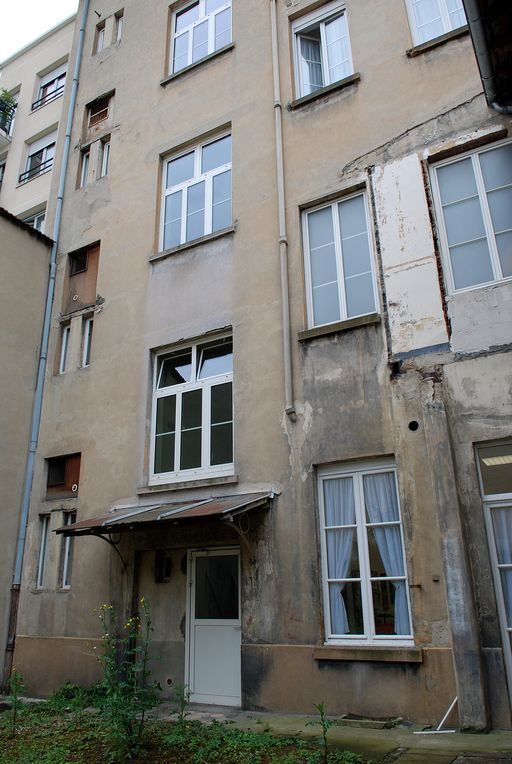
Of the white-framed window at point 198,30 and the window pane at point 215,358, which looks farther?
the white-framed window at point 198,30

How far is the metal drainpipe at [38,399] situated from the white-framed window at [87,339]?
89 centimetres

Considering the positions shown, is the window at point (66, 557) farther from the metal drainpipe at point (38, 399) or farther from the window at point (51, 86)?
the window at point (51, 86)

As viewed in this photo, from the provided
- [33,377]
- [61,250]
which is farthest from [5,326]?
[61,250]

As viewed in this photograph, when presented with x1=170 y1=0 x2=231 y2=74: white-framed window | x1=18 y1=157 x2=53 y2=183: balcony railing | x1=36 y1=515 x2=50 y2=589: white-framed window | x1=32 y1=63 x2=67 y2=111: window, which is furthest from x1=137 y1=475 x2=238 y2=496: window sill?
x1=32 y1=63 x2=67 y2=111: window

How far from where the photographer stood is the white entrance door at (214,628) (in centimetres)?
828

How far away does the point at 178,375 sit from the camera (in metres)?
10.2

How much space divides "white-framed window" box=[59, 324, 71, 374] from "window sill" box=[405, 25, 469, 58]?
797 cm

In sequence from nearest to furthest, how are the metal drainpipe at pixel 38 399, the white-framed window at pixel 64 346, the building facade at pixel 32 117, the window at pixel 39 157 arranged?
1. the metal drainpipe at pixel 38 399
2. the white-framed window at pixel 64 346
3. the building facade at pixel 32 117
4. the window at pixel 39 157

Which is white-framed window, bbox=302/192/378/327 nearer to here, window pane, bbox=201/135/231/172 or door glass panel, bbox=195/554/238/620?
window pane, bbox=201/135/231/172

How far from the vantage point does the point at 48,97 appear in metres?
18.7

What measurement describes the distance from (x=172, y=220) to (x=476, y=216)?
19.1ft

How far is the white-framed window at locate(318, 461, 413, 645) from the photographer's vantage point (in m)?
7.09

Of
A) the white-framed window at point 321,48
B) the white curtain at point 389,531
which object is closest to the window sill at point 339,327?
the white curtain at point 389,531

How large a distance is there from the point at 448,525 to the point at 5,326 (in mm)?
9050
